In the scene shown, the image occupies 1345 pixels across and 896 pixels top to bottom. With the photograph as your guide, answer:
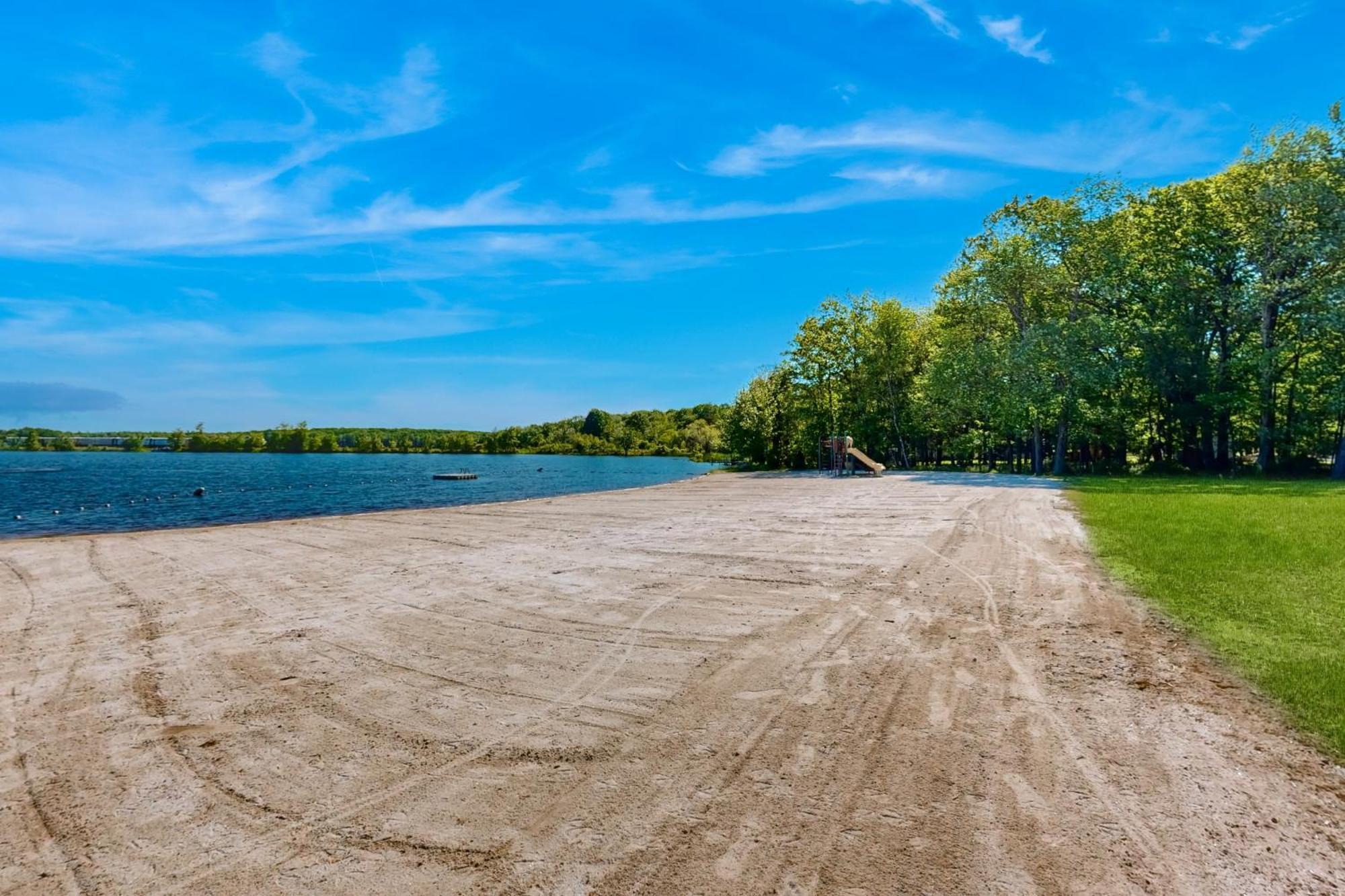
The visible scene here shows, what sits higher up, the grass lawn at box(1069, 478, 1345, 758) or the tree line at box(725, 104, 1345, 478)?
the tree line at box(725, 104, 1345, 478)

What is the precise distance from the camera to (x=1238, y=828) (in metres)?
2.91

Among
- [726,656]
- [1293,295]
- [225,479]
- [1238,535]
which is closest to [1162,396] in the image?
[1293,295]

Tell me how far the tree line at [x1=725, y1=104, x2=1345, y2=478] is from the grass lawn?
16.4 metres

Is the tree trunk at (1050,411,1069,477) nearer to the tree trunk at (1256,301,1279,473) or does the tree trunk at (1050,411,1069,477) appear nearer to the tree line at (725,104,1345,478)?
the tree line at (725,104,1345,478)

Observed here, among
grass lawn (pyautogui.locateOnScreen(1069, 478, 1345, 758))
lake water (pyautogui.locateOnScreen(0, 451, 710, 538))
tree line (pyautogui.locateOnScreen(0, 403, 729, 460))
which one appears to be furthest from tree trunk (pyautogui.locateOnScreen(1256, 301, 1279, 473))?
tree line (pyautogui.locateOnScreen(0, 403, 729, 460))

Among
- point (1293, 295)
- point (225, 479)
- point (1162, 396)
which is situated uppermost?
point (1293, 295)

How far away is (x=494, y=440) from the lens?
170750 millimetres

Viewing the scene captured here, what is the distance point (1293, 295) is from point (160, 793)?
39.9 m

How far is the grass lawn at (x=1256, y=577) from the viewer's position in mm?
4488

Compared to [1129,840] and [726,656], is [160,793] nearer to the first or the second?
[726,656]

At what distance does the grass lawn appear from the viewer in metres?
4.49

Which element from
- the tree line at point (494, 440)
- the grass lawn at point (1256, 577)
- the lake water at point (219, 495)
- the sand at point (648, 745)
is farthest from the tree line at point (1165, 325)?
the tree line at point (494, 440)

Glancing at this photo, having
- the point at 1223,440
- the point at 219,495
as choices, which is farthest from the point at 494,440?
the point at 1223,440

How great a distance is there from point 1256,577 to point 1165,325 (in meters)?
29.0
